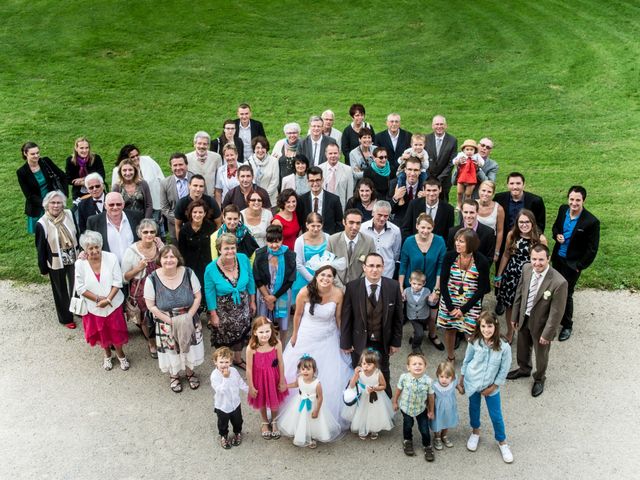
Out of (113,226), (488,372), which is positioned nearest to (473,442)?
(488,372)

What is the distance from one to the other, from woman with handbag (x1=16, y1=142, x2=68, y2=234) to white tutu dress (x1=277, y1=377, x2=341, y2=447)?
5.35 meters

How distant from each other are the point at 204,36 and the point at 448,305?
625 inches

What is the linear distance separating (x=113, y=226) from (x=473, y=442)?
17.0 feet

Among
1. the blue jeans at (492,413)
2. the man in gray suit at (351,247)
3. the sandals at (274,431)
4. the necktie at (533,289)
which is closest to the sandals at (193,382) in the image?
the sandals at (274,431)

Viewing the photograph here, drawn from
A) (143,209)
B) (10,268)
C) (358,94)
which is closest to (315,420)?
(143,209)

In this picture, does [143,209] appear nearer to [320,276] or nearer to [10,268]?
[10,268]

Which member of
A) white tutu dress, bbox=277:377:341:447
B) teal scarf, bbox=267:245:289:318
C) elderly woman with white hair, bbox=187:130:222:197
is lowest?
white tutu dress, bbox=277:377:341:447

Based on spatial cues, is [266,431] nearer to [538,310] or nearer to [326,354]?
[326,354]

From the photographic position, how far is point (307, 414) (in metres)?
6.72

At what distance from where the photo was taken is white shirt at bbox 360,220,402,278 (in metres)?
8.27

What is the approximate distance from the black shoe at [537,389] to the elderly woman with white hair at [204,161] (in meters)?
5.60

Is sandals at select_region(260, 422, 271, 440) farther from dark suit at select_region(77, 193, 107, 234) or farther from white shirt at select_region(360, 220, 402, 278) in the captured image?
dark suit at select_region(77, 193, 107, 234)

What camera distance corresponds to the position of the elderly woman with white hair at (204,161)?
9.95 m

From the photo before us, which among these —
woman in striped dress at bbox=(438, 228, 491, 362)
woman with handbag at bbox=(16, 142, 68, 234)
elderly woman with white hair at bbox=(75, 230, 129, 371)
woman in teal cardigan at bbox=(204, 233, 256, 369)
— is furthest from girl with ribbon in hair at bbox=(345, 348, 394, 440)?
woman with handbag at bbox=(16, 142, 68, 234)
